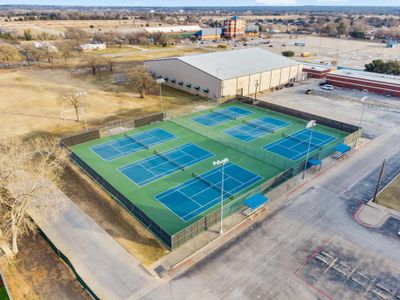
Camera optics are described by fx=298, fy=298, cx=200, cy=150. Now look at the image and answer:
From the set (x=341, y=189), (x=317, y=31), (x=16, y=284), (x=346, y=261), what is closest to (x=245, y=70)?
(x=341, y=189)

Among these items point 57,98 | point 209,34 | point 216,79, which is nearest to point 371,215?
point 216,79

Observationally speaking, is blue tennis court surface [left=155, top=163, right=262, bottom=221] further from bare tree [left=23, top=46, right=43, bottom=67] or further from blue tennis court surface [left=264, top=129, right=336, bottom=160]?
bare tree [left=23, top=46, right=43, bottom=67]

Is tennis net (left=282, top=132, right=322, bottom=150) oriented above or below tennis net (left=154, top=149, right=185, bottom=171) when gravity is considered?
above

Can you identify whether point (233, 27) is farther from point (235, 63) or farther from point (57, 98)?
point (57, 98)

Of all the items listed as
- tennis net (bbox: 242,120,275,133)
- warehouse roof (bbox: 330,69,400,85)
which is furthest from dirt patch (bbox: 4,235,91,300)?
warehouse roof (bbox: 330,69,400,85)

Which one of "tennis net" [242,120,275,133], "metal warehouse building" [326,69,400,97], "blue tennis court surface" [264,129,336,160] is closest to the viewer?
"blue tennis court surface" [264,129,336,160]

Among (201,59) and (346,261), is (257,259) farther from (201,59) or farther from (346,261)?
(201,59)
